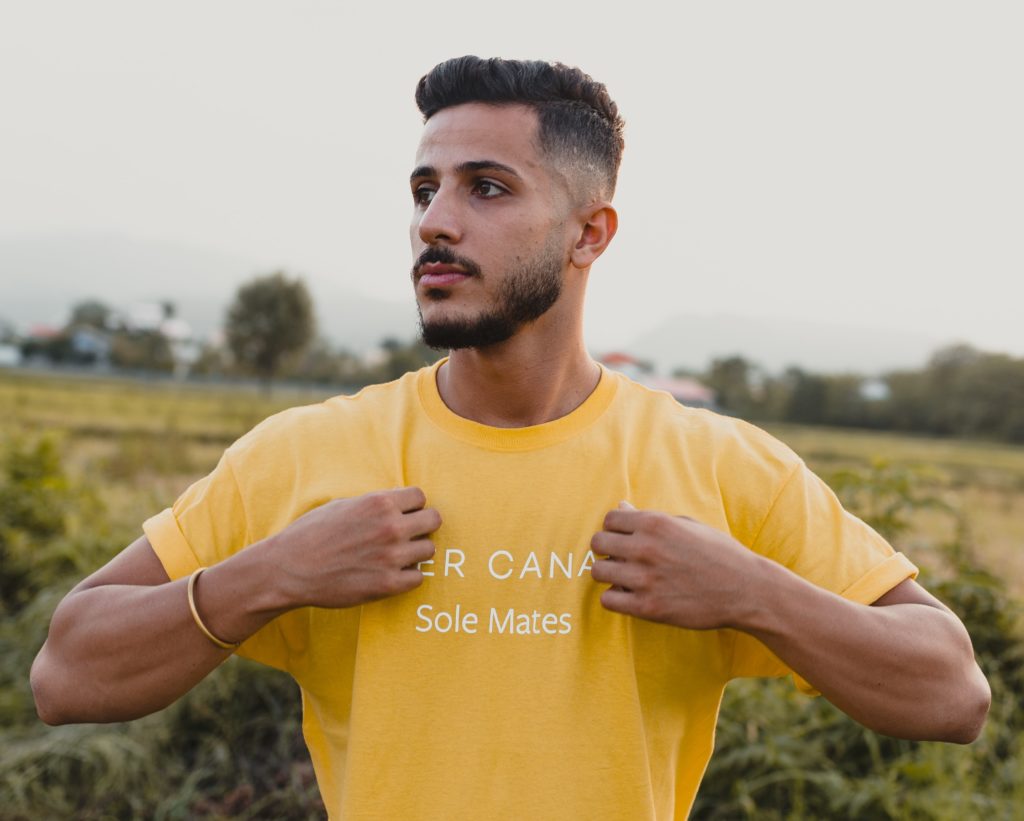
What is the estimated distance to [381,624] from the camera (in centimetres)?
195

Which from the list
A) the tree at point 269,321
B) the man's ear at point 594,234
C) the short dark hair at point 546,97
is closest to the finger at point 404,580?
the man's ear at point 594,234

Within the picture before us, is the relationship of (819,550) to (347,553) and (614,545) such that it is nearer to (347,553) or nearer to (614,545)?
(614,545)

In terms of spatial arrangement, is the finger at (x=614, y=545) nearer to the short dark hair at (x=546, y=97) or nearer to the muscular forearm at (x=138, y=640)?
the muscular forearm at (x=138, y=640)

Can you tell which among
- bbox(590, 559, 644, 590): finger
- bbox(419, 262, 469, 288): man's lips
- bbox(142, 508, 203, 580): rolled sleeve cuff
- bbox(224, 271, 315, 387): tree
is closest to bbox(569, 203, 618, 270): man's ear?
bbox(419, 262, 469, 288): man's lips

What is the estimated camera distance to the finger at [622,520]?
74.1 inches

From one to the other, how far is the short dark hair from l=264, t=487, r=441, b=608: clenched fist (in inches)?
36.2

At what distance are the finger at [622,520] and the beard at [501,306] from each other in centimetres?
48

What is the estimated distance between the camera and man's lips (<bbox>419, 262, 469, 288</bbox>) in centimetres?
205

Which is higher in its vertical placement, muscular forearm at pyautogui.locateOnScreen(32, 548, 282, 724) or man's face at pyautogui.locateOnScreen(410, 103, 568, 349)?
man's face at pyautogui.locateOnScreen(410, 103, 568, 349)

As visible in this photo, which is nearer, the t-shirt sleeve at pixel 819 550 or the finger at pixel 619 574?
the finger at pixel 619 574

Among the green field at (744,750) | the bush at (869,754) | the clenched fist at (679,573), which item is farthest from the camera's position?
the green field at (744,750)

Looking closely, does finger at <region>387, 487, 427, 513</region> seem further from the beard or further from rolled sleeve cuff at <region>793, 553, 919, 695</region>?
rolled sleeve cuff at <region>793, 553, 919, 695</region>

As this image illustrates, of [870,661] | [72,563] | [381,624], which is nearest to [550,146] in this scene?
[381,624]

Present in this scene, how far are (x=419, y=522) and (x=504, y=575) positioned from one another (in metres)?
0.22
